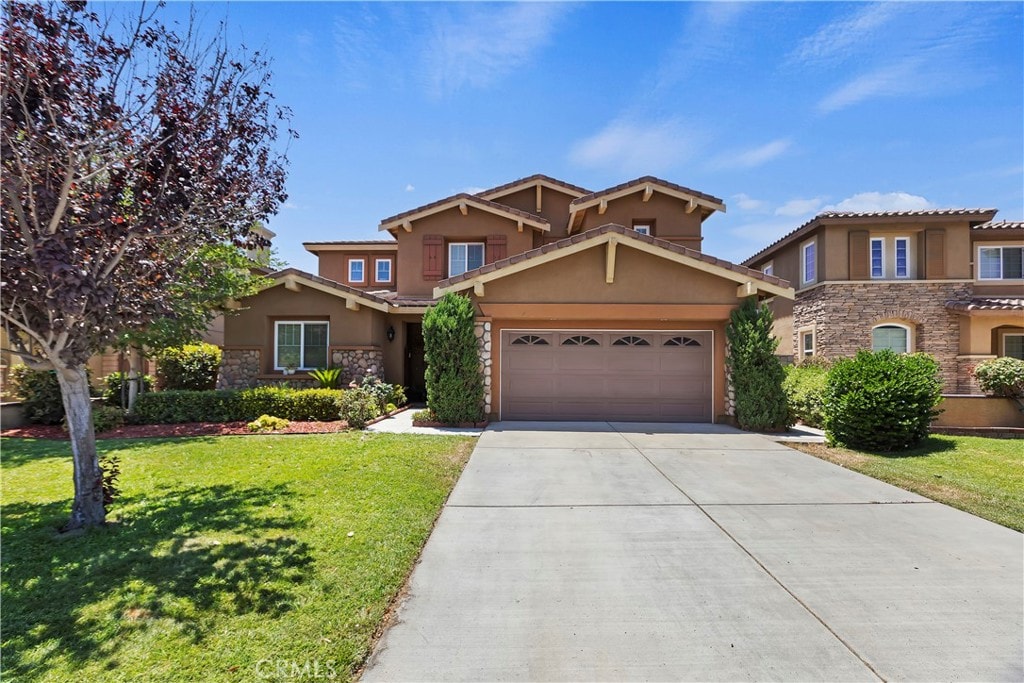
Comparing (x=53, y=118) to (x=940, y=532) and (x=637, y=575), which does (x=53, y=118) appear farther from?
(x=940, y=532)

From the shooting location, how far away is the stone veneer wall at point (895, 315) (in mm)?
15914

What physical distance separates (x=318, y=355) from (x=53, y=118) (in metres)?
10.1

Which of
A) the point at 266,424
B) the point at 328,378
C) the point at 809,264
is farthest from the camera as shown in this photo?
the point at 809,264

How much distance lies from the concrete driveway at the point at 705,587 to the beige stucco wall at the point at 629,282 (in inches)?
211

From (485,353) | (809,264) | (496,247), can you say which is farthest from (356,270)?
(809,264)

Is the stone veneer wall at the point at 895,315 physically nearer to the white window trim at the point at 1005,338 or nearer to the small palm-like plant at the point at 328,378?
the white window trim at the point at 1005,338

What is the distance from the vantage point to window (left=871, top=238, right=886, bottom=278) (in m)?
16.4

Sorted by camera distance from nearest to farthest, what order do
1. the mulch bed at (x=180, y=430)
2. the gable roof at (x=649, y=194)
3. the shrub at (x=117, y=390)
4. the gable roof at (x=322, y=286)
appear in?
1. the mulch bed at (x=180, y=430)
2. the shrub at (x=117, y=390)
3. the gable roof at (x=322, y=286)
4. the gable roof at (x=649, y=194)

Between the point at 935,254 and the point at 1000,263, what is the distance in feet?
10.6

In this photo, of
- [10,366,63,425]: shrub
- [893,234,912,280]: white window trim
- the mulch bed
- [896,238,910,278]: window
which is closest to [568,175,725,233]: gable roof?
[893,234,912,280]: white window trim

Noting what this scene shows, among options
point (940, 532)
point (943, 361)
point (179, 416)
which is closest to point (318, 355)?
point (179, 416)

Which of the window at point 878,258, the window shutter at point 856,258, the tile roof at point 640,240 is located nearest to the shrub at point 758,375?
the tile roof at point 640,240

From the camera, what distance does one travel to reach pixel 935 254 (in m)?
16.0

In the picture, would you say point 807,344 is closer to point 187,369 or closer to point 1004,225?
point 1004,225
